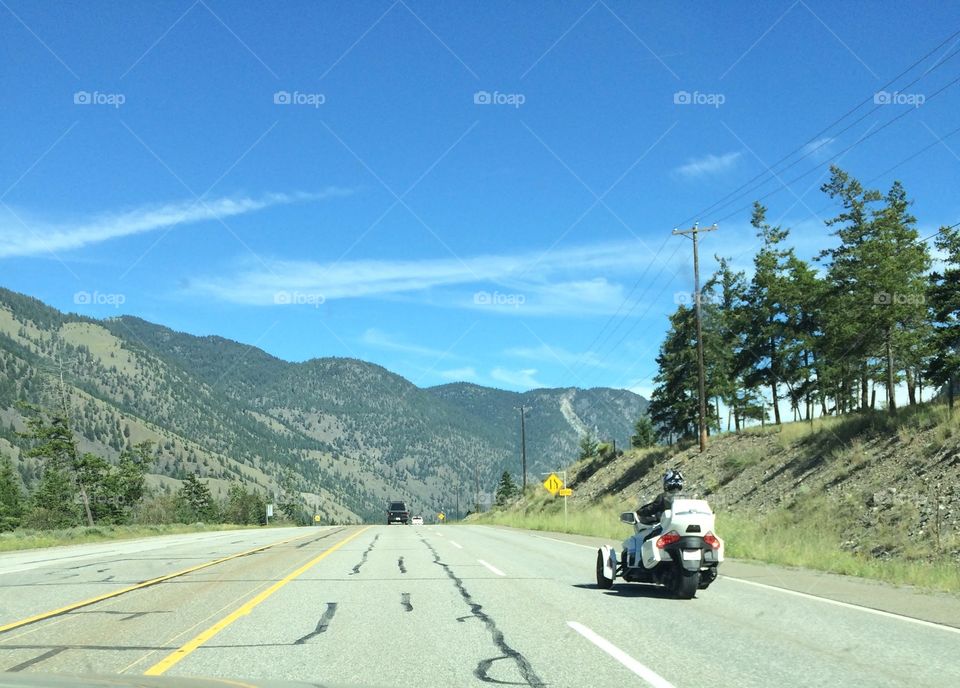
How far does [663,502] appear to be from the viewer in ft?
38.2

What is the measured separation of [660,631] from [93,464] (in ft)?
247

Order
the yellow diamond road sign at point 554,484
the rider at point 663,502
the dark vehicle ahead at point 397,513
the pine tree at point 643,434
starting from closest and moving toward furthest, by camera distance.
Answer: the rider at point 663,502 < the yellow diamond road sign at point 554,484 < the dark vehicle ahead at point 397,513 < the pine tree at point 643,434

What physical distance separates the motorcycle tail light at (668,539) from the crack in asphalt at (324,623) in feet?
14.8

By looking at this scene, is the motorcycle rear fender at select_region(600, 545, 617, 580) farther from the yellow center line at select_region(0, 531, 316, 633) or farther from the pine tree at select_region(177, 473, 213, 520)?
the pine tree at select_region(177, 473, 213, 520)

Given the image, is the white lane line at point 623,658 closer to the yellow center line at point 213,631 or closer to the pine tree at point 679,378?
the yellow center line at point 213,631

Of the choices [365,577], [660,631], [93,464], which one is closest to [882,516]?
[365,577]

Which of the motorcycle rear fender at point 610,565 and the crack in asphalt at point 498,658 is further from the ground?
the motorcycle rear fender at point 610,565

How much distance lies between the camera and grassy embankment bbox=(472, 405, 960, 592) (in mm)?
15977

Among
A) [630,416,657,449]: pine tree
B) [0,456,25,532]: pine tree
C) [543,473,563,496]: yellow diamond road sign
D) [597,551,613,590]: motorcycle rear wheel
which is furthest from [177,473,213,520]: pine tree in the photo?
[597,551,613,590]: motorcycle rear wheel

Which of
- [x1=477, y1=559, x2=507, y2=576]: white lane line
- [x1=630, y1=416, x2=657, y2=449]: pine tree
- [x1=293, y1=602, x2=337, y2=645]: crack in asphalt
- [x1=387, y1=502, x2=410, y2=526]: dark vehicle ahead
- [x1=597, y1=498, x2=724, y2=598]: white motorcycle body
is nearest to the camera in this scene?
[x1=293, y1=602, x2=337, y2=645]: crack in asphalt

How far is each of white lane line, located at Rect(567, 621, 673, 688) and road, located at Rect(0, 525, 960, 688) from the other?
0.8 inches

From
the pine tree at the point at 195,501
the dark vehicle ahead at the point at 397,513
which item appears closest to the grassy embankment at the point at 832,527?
the dark vehicle ahead at the point at 397,513

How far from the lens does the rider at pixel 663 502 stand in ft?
38.2

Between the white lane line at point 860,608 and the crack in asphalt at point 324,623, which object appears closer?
the crack in asphalt at point 324,623
